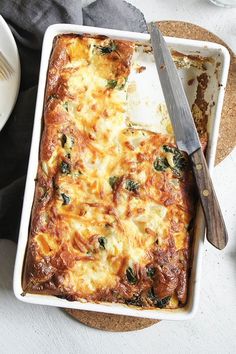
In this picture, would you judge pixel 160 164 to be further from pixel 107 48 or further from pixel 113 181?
pixel 107 48

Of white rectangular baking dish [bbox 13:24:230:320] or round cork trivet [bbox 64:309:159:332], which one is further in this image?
round cork trivet [bbox 64:309:159:332]

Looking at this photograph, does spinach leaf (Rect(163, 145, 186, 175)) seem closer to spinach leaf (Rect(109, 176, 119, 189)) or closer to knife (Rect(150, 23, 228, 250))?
knife (Rect(150, 23, 228, 250))

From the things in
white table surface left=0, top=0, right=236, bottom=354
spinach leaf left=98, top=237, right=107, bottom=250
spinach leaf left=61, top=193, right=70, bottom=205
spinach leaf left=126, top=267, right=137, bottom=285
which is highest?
spinach leaf left=61, top=193, right=70, bottom=205

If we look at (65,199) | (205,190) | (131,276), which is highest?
(205,190)

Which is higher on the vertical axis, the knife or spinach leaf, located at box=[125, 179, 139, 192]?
the knife

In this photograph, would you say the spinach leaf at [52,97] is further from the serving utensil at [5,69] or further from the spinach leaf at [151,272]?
→ the spinach leaf at [151,272]

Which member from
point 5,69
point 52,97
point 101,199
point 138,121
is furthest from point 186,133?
point 5,69

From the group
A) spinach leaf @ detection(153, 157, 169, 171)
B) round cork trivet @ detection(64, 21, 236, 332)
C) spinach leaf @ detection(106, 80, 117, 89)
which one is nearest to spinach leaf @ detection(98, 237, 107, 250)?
spinach leaf @ detection(153, 157, 169, 171)
